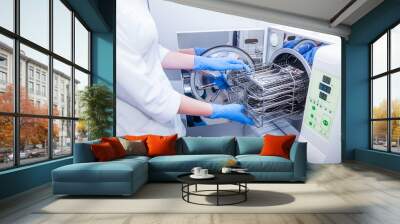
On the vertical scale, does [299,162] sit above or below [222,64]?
below

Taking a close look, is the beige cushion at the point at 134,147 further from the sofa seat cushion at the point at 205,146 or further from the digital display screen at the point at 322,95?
the digital display screen at the point at 322,95

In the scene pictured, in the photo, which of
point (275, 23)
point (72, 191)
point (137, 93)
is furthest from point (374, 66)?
point (72, 191)

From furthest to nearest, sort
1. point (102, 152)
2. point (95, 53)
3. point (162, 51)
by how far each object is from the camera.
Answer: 1. point (162, 51)
2. point (95, 53)
3. point (102, 152)

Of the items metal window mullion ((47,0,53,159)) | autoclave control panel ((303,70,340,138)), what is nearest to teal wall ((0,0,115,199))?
metal window mullion ((47,0,53,159))

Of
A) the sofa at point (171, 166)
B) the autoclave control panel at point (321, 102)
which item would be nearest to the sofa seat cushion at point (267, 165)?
the sofa at point (171, 166)

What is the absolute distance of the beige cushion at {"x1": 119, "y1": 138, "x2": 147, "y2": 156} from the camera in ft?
21.7

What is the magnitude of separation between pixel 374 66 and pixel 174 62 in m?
4.98

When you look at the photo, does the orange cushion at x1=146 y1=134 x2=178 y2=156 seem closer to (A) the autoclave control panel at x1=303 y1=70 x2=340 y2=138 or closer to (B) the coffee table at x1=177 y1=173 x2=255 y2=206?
(B) the coffee table at x1=177 y1=173 x2=255 y2=206

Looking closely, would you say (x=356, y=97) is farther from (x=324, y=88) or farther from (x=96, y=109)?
(x=96, y=109)

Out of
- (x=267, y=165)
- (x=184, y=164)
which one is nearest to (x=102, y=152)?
(x=184, y=164)

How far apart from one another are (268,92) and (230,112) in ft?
3.71

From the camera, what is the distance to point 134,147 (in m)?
6.62

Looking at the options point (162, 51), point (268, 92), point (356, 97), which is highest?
point (162, 51)

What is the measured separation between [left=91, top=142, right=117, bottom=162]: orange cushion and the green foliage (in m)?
2.07
